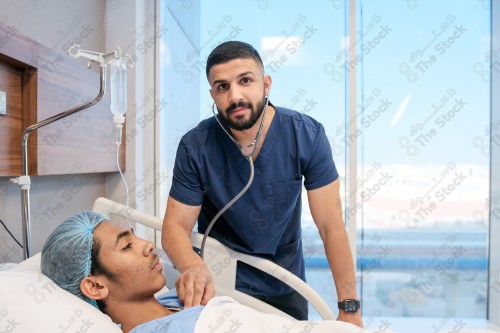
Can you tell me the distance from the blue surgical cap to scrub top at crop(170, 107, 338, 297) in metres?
0.39

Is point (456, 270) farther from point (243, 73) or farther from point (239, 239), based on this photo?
point (243, 73)

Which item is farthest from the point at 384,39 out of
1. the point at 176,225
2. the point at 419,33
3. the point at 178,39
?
the point at 176,225

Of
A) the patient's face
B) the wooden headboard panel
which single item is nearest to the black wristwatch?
the patient's face

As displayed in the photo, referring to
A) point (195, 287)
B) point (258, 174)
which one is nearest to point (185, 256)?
point (195, 287)

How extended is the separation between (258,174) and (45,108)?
78 centimetres

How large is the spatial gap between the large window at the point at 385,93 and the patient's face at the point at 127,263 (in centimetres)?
149

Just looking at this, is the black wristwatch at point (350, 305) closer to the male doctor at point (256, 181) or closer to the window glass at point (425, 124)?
the male doctor at point (256, 181)

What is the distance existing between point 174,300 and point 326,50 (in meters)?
1.90

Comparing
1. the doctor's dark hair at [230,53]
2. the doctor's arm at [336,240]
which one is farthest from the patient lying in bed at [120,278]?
the doctor's dark hair at [230,53]

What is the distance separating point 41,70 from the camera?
1.45 metres

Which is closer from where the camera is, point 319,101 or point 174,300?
point 174,300

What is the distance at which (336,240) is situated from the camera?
140 cm

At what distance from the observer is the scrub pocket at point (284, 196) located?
1.49 meters

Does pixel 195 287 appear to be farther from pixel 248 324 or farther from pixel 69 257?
pixel 69 257
